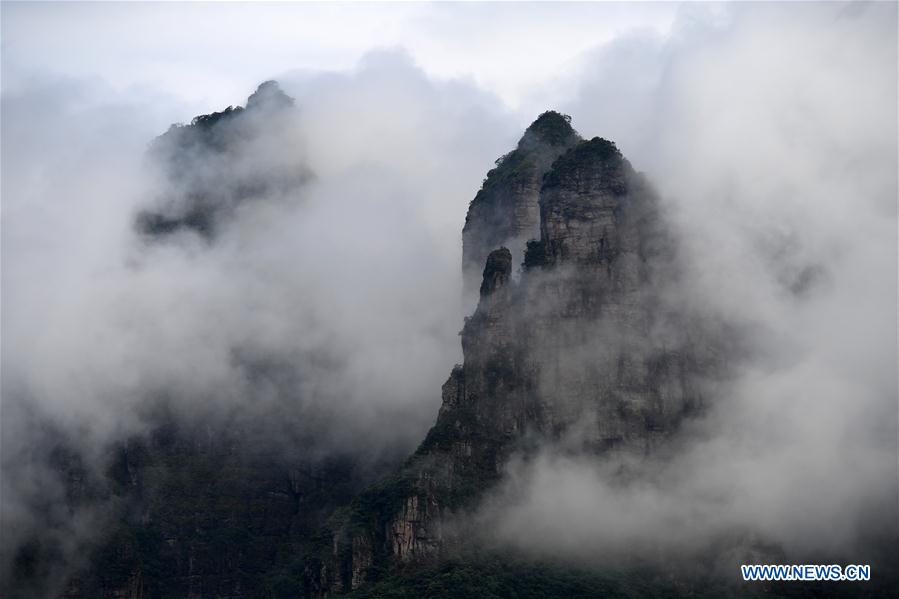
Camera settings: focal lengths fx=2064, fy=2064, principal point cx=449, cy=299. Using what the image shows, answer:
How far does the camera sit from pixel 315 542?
19625 centimetres

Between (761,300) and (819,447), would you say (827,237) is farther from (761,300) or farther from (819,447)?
(819,447)

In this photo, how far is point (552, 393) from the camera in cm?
19688

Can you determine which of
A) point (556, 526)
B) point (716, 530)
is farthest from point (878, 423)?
point (556, 526)

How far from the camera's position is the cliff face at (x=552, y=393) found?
620ft

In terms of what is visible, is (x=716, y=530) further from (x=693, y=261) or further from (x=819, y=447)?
(x=693, y=261)

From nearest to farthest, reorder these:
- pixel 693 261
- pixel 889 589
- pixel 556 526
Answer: pixel 889 589 → pixel 556 526 → pixel 693 261

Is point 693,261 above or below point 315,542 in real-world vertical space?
above

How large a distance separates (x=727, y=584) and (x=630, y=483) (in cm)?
1572

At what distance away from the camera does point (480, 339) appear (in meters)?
200

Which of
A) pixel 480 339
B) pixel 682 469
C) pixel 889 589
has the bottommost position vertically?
pixel 889 589

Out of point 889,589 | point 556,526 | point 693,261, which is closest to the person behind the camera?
point 889,589

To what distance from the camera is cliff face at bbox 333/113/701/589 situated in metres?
189

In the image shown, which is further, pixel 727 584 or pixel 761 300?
pixel 761 300

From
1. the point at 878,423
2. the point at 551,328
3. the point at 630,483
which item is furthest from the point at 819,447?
the point at 551,328
